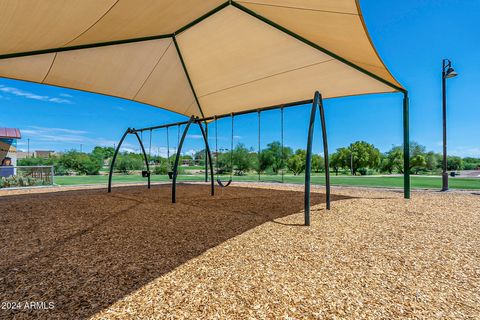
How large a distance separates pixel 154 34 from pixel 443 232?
21.0ft

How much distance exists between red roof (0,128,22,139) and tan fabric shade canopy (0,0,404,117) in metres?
14.7

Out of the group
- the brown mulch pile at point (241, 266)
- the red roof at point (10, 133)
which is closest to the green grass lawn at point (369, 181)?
the red roof at point (10, 133)

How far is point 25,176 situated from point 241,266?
10606 millimetres

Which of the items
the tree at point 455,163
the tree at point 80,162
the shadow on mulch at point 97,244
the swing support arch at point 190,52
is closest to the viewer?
the shadow on mulch at point 97,244

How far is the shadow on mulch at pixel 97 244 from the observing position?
1.64 m

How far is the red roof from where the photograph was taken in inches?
631

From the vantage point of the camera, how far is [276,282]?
1762mm

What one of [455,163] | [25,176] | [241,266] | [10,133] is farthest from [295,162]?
[455,163]

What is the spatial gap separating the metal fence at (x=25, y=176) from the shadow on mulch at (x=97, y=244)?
516 cm

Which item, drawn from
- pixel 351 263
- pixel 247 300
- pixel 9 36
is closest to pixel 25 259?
pixel 247 300

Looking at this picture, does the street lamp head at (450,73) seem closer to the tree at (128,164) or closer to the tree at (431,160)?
the tree at (128,164)

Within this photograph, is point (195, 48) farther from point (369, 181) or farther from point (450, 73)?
point (369, 181)

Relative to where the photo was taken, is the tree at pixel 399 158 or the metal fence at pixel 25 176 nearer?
the metal fence at pixel 25 176

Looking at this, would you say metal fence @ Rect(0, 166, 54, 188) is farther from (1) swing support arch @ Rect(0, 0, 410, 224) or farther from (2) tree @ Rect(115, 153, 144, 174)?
(2) tree @ Rect(115, 153, 144, 174)
